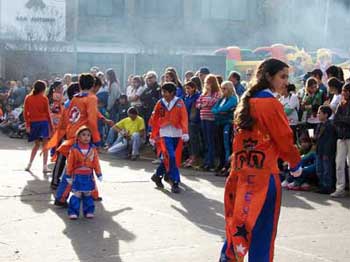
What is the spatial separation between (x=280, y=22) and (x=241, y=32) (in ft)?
7.18

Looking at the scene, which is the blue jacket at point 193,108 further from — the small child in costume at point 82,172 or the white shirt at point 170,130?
the small child in costume at point 82,172

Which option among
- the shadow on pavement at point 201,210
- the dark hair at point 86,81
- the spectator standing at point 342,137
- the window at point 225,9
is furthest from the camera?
the window at point 225,9

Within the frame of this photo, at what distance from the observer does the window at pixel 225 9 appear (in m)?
39.2

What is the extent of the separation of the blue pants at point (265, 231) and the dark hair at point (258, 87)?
18.5 inches

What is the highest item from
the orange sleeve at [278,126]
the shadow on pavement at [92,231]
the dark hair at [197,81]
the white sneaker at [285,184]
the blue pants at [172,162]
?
the orange sleeve at [278,126]

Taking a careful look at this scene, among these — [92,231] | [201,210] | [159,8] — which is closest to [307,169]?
[201,210]

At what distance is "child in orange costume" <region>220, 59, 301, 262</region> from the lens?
539 centimetres

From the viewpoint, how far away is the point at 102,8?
37656 millimetres

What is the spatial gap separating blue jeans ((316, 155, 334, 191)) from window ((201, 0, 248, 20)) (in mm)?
28932

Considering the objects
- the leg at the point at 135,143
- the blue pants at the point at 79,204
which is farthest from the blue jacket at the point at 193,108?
the blue pants at the point at 79,204

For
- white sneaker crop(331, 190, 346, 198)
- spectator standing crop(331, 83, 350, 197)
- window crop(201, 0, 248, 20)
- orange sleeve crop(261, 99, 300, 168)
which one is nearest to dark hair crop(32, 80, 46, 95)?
spectator standing crop(331, 83, 350, 197)

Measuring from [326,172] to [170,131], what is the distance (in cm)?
236

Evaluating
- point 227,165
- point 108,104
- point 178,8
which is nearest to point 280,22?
point 178,8

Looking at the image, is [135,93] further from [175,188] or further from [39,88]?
[175,188]
